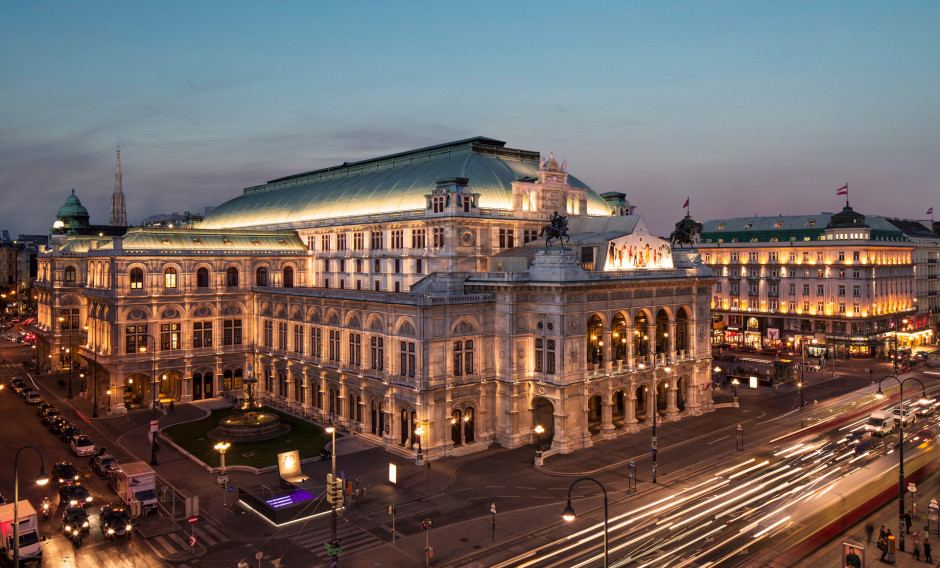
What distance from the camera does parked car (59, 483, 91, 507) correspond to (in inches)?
1871

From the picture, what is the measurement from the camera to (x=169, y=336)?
83.7 metres

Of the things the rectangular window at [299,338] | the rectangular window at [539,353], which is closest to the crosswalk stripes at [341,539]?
the rectangular window at [539,353]

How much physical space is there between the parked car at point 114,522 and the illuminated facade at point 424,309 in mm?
23570

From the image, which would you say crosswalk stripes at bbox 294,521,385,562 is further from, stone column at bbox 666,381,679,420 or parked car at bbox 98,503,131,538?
stone column at bbox 666,381,679,420

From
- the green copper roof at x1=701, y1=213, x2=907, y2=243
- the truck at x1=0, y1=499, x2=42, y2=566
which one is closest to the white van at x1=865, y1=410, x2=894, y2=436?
the green copper roof at x1=701, y1=213, x2=907, y2=243

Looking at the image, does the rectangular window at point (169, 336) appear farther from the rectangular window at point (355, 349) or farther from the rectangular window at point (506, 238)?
the rectangular window at point (506, 238)

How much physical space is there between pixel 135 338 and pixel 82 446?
22.4 metres

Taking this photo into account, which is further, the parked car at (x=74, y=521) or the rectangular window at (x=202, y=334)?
the rectangular window at (x=202, y=334)

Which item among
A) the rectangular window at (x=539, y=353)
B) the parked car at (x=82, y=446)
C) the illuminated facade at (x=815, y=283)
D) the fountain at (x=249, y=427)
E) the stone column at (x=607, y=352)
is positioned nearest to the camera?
the parked car at (x=82, y=446)

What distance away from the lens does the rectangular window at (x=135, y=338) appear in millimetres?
80812

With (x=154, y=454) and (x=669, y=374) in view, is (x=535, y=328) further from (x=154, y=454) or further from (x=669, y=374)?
(x=154, y=454)

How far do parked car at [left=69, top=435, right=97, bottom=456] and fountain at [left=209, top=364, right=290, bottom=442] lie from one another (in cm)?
1056

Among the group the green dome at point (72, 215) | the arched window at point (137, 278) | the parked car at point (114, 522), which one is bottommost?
the parked car at point (114, 522)

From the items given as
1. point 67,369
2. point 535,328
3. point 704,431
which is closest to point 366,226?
point 535,328
